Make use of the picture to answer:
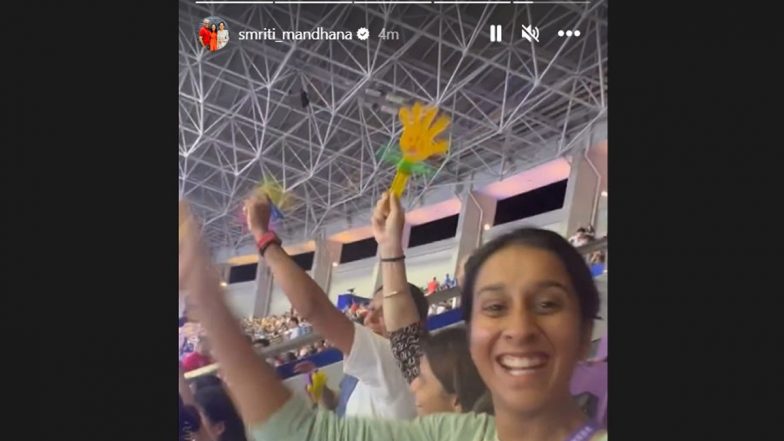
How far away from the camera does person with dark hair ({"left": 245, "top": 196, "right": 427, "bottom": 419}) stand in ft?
9.05

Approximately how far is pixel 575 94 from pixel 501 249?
0.57m

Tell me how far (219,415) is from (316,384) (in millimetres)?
339

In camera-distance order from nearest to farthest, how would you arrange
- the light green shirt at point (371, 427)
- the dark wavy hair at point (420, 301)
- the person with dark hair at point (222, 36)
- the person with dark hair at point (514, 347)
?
the light green shirt at point (371, 427) → the person with dark hair at point (514, 347) → the dark wavy hair at point (420, 301) → the person with dark hair at point (222, 36)

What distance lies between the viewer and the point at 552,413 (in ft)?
8.90

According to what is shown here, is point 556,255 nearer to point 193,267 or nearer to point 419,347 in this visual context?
point 419,347

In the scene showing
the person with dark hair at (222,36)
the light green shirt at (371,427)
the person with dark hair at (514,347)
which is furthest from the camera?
the person with dark hair at (222,36)

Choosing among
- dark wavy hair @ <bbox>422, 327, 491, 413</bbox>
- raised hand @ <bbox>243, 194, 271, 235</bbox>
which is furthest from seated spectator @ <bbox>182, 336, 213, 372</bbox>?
dark wavy hair @ <bbox>422, 327, 491, 413</bbox>

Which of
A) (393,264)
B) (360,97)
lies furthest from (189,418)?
(360,97)

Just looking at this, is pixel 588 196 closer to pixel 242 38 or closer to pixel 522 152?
pixel 522 152

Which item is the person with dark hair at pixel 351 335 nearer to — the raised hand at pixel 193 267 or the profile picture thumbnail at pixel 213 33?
the raised hand at pixel 193 267

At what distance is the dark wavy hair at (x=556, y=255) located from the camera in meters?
2.74

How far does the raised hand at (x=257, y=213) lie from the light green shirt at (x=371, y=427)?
59cm

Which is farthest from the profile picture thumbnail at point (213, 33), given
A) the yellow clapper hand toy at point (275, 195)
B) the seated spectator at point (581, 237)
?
the seated spectator at point (581, 237)

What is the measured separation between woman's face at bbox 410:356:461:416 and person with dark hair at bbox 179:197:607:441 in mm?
44
